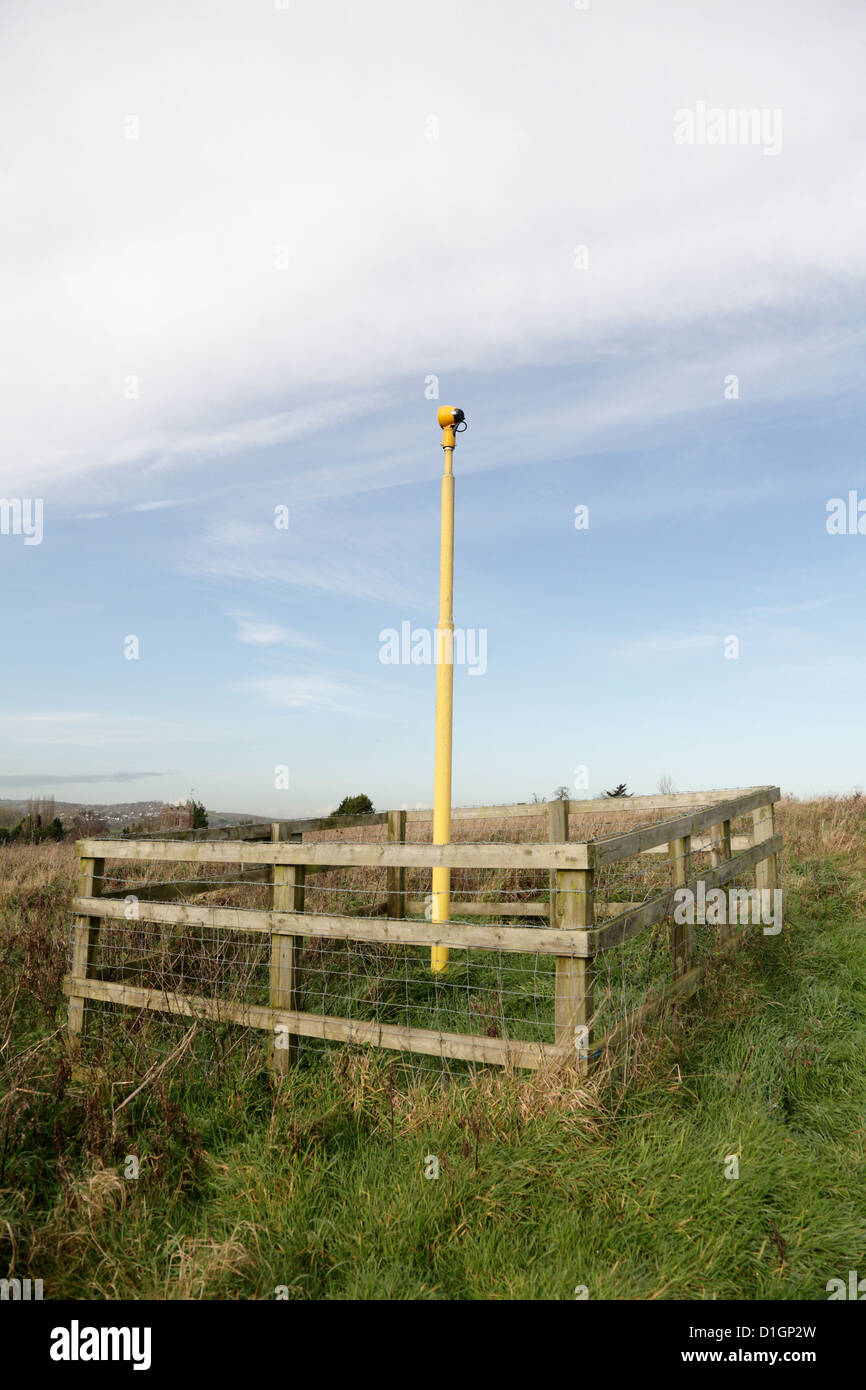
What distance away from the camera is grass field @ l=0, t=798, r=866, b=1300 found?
3.79m

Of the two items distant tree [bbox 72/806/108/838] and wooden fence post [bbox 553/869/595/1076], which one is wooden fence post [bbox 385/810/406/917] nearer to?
wooden fence post [bbox 553/869/595/1076]

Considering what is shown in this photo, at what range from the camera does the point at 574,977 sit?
5.12m

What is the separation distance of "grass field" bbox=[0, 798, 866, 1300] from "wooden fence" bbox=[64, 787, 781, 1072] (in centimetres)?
27

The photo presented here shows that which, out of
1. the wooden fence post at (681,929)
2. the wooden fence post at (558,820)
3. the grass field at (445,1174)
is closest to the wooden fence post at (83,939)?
the grass field at (445,1174)

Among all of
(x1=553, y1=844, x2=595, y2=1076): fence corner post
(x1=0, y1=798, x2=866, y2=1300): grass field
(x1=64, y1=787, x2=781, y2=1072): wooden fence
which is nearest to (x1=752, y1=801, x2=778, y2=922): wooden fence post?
(x1=64, y1=787, x2=781, y2=1072): wooden fence

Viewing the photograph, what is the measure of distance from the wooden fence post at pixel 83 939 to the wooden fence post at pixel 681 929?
5038mm

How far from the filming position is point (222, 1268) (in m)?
3.69

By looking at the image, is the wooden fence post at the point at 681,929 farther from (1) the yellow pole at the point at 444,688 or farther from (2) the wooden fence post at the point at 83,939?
(2) the wooden fence post at the point at 83,939

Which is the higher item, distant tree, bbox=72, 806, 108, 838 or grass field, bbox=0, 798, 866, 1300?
distant tree, bbox=72, 806, 108, 838

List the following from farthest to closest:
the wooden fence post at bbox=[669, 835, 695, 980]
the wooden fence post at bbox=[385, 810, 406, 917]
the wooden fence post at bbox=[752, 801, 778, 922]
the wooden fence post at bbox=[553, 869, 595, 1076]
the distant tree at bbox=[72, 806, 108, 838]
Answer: the distant tree at bbox=[72, 806, 108, 838] → the wooden fence post at bbox=[752, 801, 778, 922] → the wooden fence post at bbox=[385, 810, 406, 917] → the wooden fence post at bbox=[669, 835, 695, 980] → the wooden fence post at bbox=[553, 869, 595, 1076]
